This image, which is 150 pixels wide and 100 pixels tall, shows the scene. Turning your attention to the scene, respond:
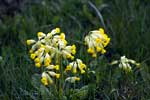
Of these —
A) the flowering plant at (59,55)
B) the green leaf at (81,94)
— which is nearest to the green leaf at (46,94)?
the flowering plant at (59,55)

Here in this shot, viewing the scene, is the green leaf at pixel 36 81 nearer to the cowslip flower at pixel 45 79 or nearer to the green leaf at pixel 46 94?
the green leaf at pixel 46 94

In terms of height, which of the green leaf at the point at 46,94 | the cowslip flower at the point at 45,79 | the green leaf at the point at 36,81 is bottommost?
the green leaf at the point at 46,94

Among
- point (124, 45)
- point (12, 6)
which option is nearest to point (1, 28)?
point (12, 6)

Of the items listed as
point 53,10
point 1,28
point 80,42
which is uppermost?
point 53,10

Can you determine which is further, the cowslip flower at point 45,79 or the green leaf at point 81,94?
the green leaf at point 81,94

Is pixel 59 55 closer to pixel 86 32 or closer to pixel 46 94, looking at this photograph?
pixel 46 94

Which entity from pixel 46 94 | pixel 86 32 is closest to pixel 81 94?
pixel 46 94

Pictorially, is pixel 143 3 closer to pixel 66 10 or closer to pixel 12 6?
pixel 66 10

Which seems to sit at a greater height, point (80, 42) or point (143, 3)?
point (143, 3)
